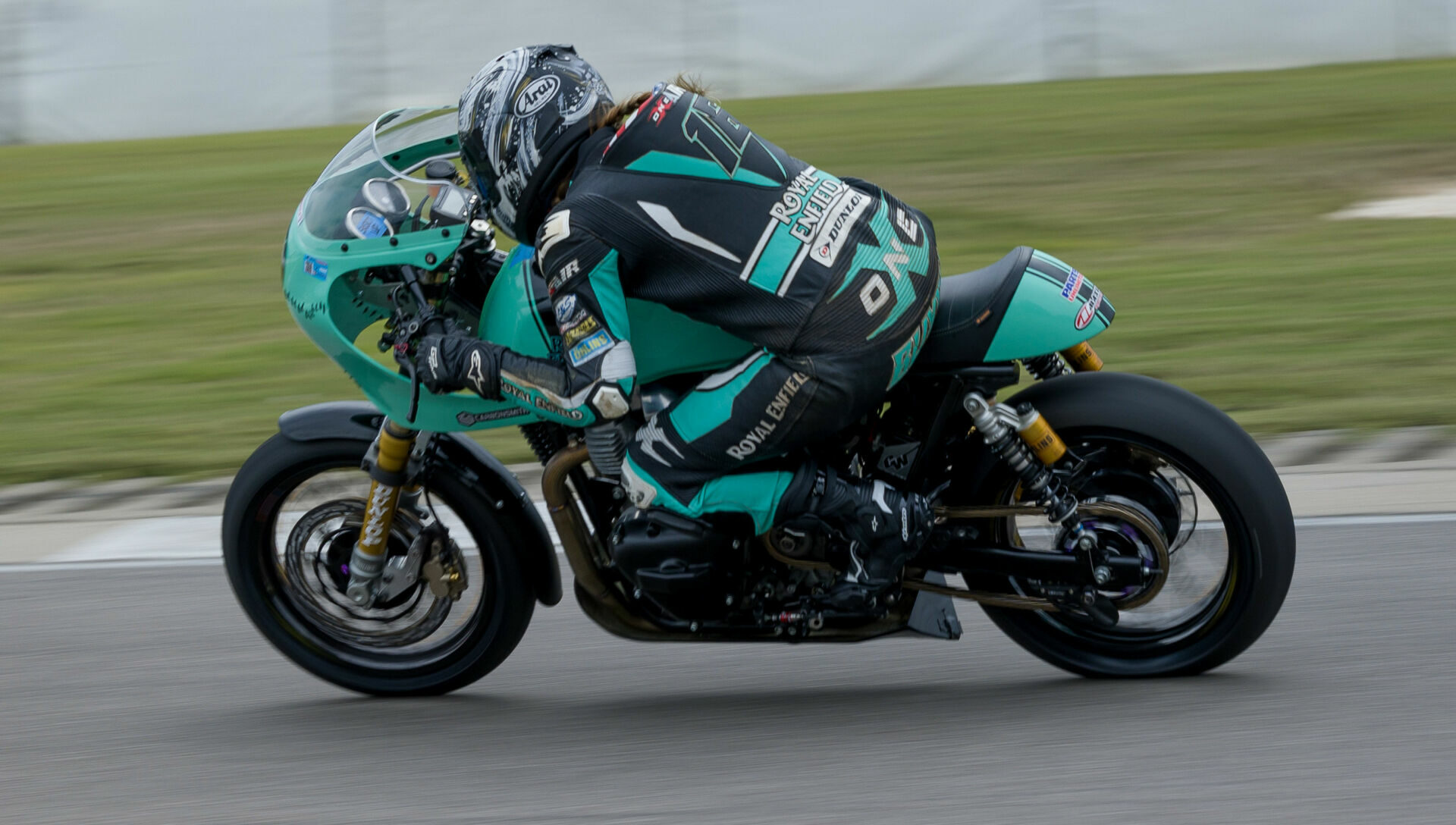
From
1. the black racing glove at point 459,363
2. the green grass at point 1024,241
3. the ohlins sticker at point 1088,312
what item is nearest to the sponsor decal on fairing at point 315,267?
the black racing glove at point 459,363

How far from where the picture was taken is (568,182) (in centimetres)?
384

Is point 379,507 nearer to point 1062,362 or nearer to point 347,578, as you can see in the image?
point 347,578

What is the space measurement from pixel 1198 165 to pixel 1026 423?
871 cm

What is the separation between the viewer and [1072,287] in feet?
13.3

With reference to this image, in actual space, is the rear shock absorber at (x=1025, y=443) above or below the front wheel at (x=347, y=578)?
above

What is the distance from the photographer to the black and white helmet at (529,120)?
3.76 m

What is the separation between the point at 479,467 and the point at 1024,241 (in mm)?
6544

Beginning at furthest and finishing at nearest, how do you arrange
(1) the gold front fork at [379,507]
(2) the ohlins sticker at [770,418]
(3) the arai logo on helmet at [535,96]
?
(1) the gold front fork at [379,507] < (2) the ohlins sticker at [770,418] < (3) the arai logo on helmet at [535,96]

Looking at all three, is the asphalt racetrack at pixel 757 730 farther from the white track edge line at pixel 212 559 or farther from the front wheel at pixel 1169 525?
the white track edge line at pixel 212 559

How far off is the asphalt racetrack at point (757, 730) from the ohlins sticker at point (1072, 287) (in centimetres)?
104

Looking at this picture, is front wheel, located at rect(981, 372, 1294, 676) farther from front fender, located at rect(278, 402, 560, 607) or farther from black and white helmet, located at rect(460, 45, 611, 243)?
black and white helmet, located at rect(460, 45, 611, 243)

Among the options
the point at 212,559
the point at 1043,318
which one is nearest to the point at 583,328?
the point at 1043,318

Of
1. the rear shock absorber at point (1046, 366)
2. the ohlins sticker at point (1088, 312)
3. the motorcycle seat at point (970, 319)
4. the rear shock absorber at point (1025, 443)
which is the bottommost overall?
the rear shock absorber at point (1025, 443)

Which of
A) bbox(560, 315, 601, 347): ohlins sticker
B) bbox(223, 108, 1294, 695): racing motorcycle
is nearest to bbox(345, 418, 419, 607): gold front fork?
bbox(223, 108, 1294, 695): racing motorcycle
